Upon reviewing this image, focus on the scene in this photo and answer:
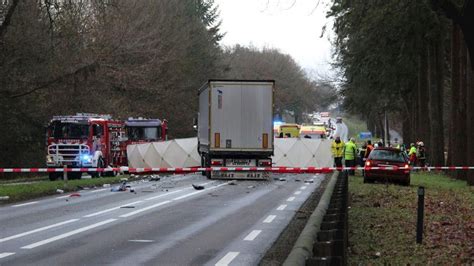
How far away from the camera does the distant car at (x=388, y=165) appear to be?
2561 cm

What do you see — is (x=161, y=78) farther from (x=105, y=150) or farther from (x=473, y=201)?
(x=473, y=201)

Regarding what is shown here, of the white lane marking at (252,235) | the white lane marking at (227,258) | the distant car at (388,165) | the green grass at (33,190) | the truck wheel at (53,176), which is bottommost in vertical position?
the white lane marking at (227,258)

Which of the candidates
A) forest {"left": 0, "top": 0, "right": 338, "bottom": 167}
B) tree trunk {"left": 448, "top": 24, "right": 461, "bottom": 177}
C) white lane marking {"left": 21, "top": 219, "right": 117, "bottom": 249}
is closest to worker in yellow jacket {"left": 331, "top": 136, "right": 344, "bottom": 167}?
tree trunk {"left": 448, "top": 24, "right": 461, "bottom": 177}

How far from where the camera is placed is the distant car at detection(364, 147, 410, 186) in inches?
1008

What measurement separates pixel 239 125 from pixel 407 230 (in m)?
15.3

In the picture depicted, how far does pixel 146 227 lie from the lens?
1264 centimetres

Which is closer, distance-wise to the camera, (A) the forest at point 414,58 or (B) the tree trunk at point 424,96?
(A) the forest at point 414,58

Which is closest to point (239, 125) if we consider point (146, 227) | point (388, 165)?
point (388, 165)

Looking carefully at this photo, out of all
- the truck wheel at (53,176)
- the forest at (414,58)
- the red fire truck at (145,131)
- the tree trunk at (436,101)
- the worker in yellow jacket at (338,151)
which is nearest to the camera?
the forest at (414,58)

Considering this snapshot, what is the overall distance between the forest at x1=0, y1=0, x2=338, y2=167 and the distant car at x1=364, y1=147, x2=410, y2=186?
11221mm

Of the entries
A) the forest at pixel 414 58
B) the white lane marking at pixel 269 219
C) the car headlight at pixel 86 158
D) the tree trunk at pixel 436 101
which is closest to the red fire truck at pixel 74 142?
the car headlight at pixel 86 158

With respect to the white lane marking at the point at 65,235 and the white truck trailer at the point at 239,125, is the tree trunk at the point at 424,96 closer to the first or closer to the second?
the white truck trailer at the point at 239,125

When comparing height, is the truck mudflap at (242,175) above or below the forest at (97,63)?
below

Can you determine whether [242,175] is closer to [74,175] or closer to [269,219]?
[74,175]
